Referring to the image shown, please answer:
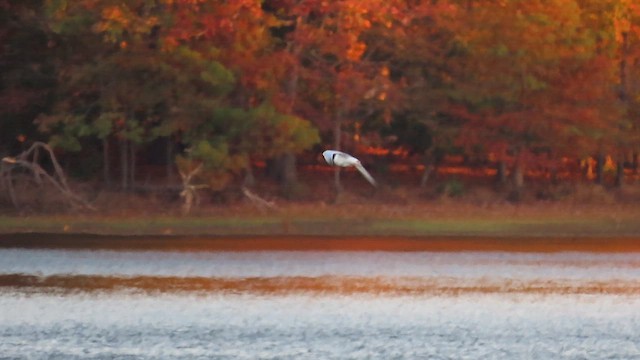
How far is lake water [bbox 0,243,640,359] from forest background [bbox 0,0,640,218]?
8.72 metres

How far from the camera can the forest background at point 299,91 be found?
39.3m

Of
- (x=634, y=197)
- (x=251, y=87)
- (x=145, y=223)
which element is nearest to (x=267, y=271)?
(x=145, y=223)

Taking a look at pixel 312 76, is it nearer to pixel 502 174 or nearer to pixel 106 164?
pixel 106 164

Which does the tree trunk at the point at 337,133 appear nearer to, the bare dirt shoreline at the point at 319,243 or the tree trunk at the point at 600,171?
the bare dirt shoreline at the point at 319,243

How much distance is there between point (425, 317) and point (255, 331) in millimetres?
2835

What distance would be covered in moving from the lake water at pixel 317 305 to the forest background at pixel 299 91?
872cm

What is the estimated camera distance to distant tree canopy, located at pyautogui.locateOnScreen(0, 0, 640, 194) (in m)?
39.3

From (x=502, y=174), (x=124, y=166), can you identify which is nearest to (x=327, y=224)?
(x=124, y=166)

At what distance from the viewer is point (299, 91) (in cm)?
4306

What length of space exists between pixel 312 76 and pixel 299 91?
1437mm

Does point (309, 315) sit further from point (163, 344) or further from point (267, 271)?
point (267, 271)

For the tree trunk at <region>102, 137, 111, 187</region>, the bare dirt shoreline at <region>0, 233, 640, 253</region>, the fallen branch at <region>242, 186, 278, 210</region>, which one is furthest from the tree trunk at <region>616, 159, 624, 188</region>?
the tree trunk at <region>102, 137, 111, 187</region>

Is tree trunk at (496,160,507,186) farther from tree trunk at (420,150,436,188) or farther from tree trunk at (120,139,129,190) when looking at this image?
tree trunk at (120,139,129,190)

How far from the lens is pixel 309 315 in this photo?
883 inches
